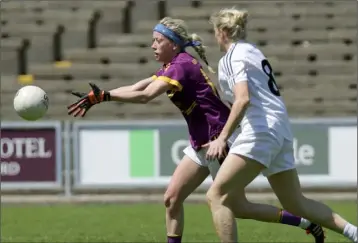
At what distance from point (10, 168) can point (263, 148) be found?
8792mm

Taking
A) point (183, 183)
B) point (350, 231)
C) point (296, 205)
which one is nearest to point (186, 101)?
point (183, 183)

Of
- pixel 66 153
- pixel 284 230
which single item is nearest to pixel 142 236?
pixel 284 230

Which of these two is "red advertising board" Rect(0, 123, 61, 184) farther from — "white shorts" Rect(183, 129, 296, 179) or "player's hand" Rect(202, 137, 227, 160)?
"player's hand" Rect(202, 137, 227, 160)

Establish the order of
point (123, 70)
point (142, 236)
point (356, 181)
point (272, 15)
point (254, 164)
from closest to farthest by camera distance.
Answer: point (254, 164), point (142, 236), point (356, 181), point (123, 70), point (272, 15)

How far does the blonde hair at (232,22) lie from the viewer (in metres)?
7.14

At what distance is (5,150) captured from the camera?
1522cm

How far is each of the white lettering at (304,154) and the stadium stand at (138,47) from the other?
11.2 ft

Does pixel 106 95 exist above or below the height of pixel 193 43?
below

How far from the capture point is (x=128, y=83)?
19.6m

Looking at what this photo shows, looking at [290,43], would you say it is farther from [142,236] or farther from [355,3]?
[142,236]

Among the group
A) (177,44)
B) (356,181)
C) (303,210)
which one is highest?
(177,44)

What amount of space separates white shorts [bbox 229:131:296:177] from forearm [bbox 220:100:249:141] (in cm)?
14

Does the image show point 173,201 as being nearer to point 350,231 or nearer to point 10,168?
point 350,231

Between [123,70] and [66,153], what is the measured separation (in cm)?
523
